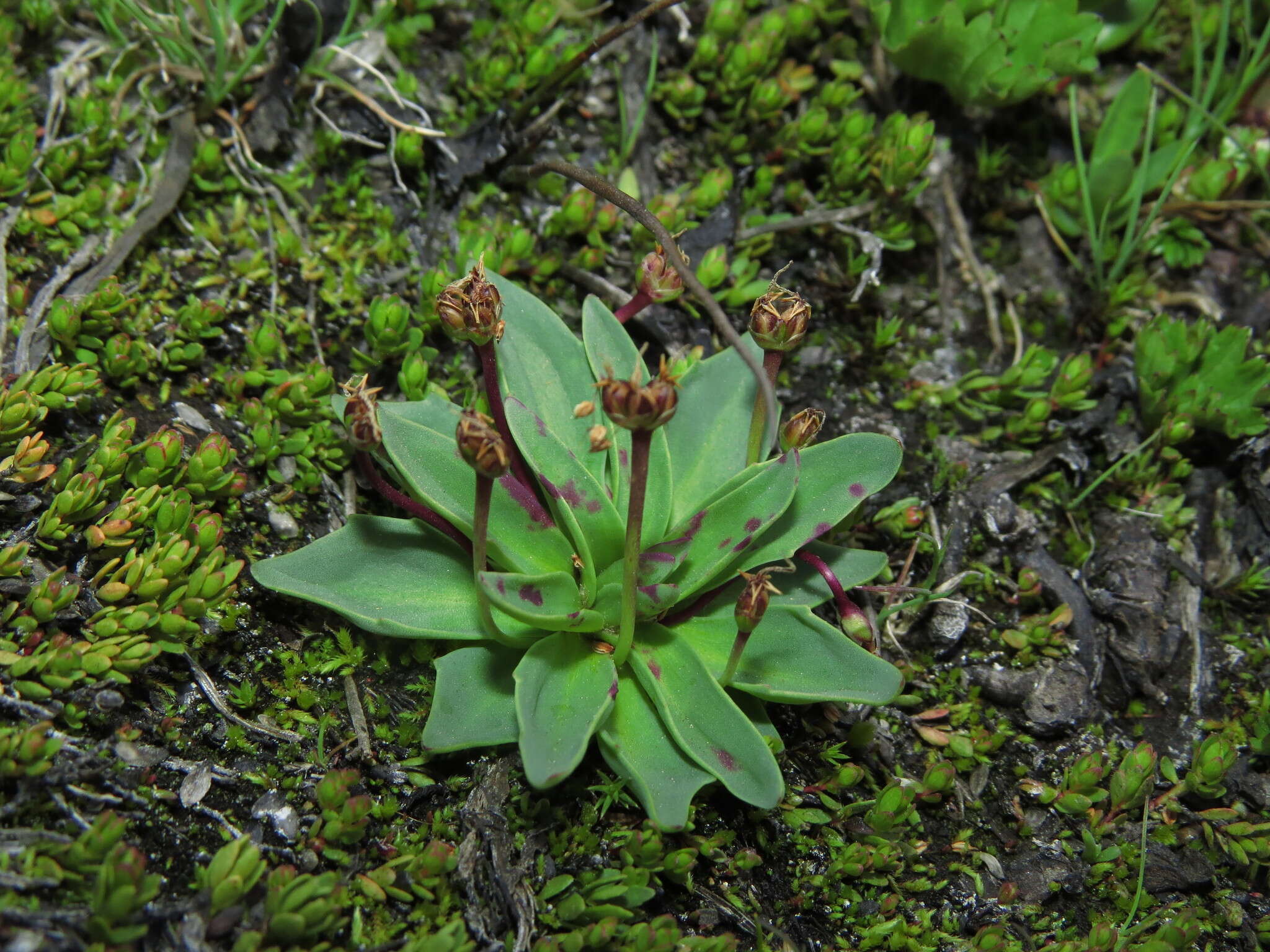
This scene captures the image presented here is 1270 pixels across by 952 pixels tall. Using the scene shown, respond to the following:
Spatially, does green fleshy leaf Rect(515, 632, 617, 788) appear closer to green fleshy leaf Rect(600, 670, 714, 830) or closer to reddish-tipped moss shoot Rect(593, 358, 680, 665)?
green fleshy leaf Rect(600, 670, 714, 830)

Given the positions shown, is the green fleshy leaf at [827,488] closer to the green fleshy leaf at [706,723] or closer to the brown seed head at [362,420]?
the green fleshy leaf at [706,723]

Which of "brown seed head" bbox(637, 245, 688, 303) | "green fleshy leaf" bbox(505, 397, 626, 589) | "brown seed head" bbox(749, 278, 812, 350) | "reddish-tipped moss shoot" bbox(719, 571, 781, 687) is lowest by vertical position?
"green fleshy leaf" bbox(505, 397, 626, 589)

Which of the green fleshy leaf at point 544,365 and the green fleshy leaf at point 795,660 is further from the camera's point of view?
the green fleshy leaf at point 544,365

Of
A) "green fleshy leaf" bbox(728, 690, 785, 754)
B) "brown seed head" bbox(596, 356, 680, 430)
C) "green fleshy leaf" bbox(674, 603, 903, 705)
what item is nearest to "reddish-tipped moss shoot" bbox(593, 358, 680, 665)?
"brown seed head" bbox(596, 356, 680, 430)

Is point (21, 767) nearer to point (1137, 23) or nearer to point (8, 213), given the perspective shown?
point (8, 213)

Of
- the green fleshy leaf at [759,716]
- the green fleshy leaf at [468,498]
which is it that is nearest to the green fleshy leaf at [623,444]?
the green fleshy leaf at [468,498]

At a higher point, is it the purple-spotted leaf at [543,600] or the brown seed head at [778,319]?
the brown seed head at [778,319]
